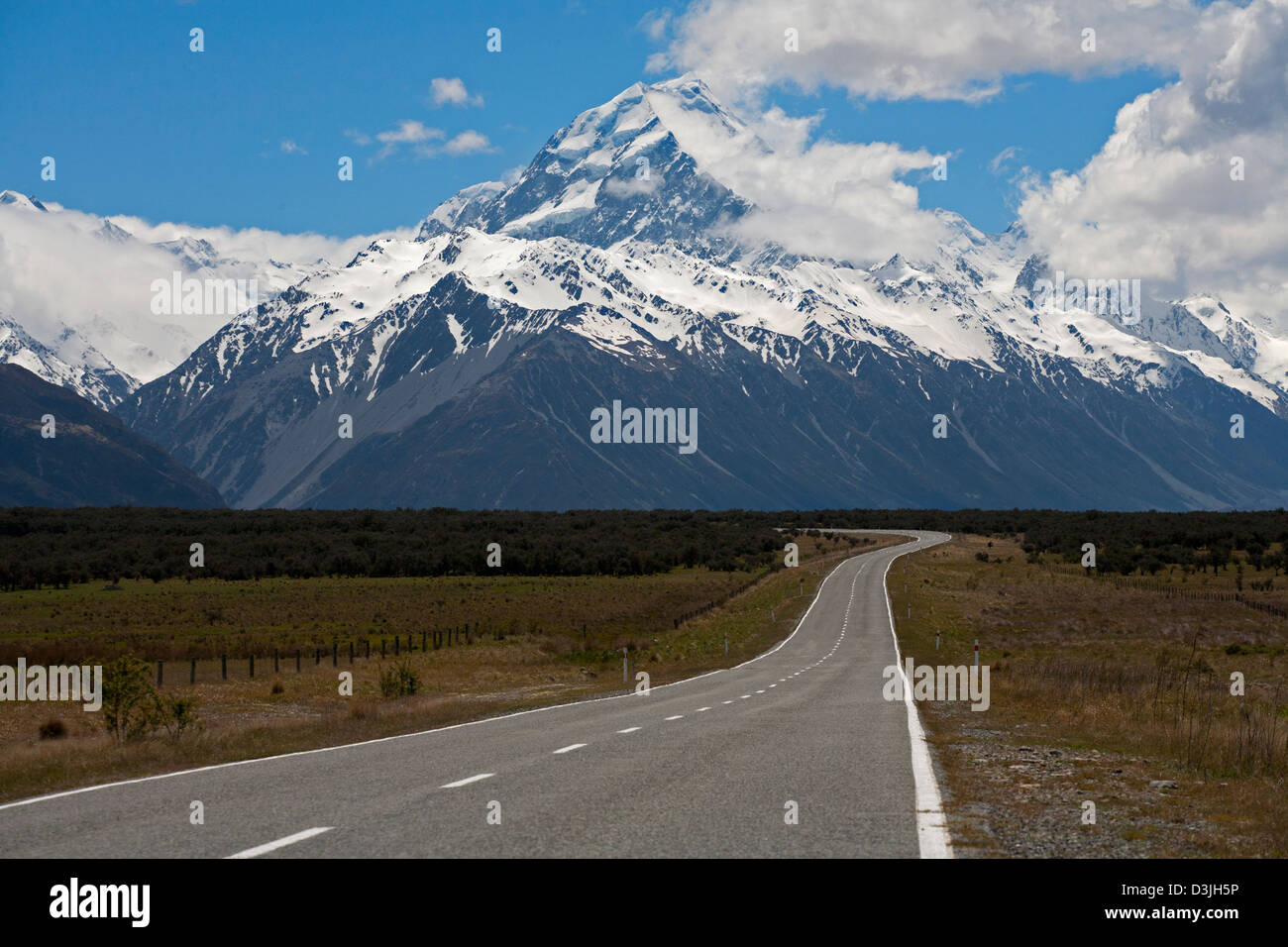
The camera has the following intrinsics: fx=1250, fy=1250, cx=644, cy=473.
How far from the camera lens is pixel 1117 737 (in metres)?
21.5

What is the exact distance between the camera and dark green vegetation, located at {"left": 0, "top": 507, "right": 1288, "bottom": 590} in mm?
115125

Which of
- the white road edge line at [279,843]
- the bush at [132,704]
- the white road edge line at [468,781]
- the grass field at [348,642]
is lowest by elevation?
the grass field at [348,642]

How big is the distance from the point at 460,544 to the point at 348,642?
74242mm

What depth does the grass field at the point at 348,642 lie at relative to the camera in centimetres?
2420

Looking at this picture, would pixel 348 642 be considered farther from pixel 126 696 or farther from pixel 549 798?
pixel 549 798

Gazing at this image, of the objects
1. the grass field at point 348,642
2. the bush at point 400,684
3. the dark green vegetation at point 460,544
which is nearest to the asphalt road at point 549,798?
the grass field at point 348,642

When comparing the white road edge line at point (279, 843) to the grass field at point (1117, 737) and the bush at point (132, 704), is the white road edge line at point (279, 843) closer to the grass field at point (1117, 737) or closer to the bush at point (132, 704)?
the grass field at point (1117, 737)

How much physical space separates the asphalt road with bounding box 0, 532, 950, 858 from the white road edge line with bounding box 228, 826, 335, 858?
36mm

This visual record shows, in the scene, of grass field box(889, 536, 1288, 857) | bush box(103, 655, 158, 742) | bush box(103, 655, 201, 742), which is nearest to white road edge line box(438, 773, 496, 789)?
grass field box(889, 536, 1288, 857)

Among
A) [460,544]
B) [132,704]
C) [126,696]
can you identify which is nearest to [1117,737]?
[132,704]

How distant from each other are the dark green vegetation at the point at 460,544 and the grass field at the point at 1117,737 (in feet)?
154

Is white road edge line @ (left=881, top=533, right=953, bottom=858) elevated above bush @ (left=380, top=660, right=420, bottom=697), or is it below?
above

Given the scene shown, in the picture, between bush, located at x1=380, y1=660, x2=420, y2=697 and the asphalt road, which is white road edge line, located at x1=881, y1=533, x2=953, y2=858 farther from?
bush, located at x1=380, y1=660, x2=420, y2=697
